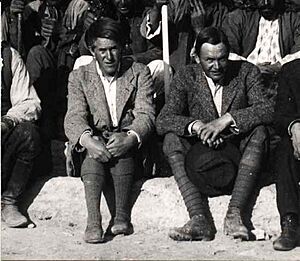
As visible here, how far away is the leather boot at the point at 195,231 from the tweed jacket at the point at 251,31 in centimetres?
190

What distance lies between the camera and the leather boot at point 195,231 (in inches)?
259

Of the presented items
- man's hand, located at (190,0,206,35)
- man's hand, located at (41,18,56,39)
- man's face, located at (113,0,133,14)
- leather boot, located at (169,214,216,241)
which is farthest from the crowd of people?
man's hand, located at (41,18,56,39)

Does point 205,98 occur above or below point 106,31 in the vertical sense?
below

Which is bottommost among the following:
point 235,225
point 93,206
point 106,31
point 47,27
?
point 235,225

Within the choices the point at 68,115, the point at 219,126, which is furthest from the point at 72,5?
the point at 219,126

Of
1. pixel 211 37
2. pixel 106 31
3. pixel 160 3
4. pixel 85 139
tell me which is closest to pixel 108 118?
pixel 85 139

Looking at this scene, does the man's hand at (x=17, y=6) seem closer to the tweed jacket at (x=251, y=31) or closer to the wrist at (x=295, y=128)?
the tweed jacket at (x=251, y=31)

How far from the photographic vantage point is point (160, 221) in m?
6.99

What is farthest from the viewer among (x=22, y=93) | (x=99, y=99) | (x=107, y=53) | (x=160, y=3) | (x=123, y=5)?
(x=123, y=5)

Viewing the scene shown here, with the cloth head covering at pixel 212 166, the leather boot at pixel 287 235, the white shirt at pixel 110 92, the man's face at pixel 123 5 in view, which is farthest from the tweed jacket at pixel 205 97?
the man's face at pixel 123 5

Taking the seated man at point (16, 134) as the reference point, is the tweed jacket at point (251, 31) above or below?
above

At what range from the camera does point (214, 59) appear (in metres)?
6.84

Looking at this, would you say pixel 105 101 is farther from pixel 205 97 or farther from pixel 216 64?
pixel 216 64

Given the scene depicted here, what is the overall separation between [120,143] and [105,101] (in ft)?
→ 1.44
